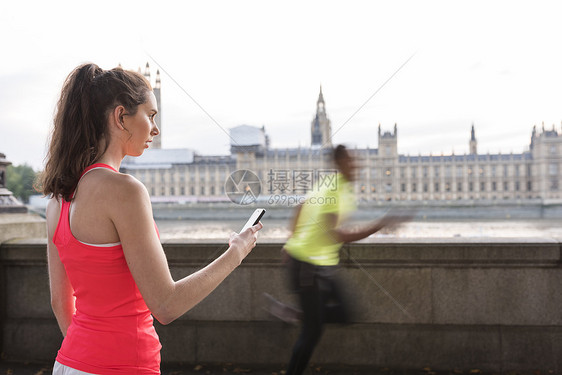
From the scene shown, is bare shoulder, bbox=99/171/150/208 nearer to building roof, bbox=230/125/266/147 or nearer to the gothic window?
building roof, bbox=230/125/266/147

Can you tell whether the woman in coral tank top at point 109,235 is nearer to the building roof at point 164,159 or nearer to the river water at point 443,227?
the river water at point 443,227

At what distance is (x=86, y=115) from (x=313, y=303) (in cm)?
146

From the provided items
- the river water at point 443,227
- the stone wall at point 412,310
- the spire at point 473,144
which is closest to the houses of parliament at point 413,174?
the spire at point 473,144

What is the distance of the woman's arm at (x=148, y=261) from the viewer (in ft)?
2.52

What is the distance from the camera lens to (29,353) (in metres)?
3.12

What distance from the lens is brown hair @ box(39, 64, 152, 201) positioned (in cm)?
85

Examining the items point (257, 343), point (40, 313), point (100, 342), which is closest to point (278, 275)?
point (257, 343)

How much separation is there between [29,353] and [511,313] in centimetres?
305

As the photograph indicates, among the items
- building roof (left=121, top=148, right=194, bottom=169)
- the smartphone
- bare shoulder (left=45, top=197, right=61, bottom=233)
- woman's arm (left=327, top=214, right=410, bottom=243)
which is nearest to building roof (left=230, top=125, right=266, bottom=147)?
woman's arm (left=327, top=214, right=410, bottom=243)

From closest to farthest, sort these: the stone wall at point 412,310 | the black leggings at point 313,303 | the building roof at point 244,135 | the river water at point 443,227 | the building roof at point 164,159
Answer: the black leggings at point 313,303
the stone wall at point 412,310
the building roof at point 244,135
the river water at point 443,227
the building roof at point 164,159

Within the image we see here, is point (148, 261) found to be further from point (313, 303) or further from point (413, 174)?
point (413, 174)

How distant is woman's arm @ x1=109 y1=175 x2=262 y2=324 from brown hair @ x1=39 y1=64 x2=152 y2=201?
0.43ft

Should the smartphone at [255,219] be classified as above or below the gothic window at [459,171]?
below

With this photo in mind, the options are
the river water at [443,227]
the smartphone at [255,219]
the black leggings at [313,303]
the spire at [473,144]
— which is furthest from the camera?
the spire at [473,144]
